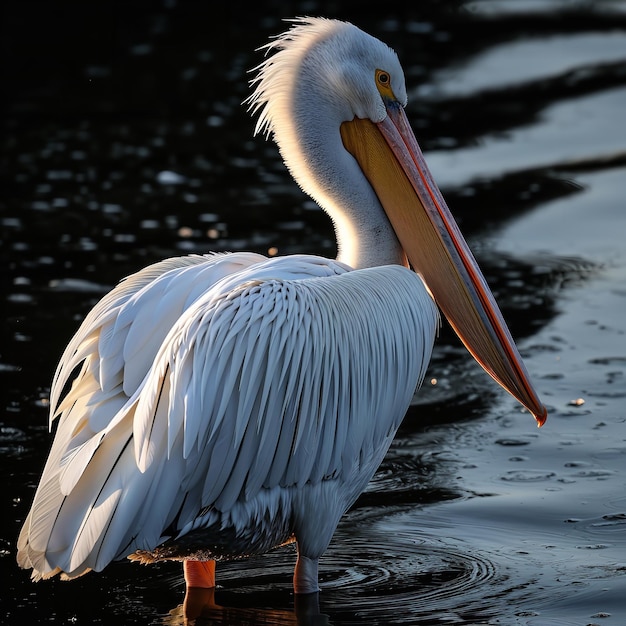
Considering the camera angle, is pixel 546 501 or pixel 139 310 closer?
pixel 139 310

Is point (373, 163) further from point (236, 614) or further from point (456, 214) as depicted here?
point (456, 214)

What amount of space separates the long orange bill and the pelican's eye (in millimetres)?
38

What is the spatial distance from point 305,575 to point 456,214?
13.4 ft

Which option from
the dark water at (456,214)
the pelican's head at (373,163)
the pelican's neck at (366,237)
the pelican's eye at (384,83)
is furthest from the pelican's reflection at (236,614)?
the pelican's eye at (384,83)

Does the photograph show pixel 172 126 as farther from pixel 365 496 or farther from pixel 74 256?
pixel 365 496

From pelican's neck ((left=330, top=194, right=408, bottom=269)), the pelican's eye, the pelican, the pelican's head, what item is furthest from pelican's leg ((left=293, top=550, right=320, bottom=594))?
the pelican's eye

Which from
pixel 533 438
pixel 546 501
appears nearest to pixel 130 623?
pixel 546 501

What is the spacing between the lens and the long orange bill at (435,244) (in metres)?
4.17

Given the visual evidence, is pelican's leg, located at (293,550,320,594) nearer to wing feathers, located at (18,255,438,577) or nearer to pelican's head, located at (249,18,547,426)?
wing feathers, located at (18,255,438,577)

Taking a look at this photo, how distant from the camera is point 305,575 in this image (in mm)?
3818

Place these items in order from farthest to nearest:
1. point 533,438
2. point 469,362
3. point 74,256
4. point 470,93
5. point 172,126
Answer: point 470,93
point 172,126
point 74,256
point 469,362
point 533,438

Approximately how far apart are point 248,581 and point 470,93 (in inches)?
248

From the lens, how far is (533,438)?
5.06m

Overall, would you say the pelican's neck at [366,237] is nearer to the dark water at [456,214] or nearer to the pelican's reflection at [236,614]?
the dark water at [456,214]
